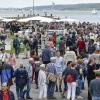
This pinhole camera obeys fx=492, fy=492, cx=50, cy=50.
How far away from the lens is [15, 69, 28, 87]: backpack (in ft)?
54.7

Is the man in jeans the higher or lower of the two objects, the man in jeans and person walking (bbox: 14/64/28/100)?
the higher

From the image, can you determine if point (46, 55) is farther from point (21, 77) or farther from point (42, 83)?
point (21, 77)

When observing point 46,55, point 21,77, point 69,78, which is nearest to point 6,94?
point 21,77

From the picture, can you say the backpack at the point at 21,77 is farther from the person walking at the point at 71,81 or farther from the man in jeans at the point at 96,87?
the man in jeans at the point at 96,87

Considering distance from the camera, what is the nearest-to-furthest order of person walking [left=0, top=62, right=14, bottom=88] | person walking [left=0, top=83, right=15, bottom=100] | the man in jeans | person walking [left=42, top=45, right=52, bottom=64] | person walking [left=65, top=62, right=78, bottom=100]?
person walking [left=0, top=83, right=15, bottom=100]
the man in jeans
person walking [left=65, top=62, right=78, bottom=100]
person walking [left=0, top=62, right=14, bottom=88]
person walking [left=42, top=45, right=52, bottom=64]

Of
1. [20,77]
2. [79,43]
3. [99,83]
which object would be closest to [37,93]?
[20,77]

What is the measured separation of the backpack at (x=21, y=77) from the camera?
16672mm

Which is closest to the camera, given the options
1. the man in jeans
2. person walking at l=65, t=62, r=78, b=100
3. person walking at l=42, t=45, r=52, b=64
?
the man in jeans

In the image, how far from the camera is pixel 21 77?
16.7m

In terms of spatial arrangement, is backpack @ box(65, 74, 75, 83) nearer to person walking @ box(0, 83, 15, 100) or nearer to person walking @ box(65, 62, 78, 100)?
person walking @ box(65, 62, 78, 100)

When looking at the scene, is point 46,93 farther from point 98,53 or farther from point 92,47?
point 92,47

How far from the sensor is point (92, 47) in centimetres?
2558

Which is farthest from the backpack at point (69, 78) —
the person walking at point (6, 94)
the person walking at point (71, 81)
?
the person walking at point (6, 94)

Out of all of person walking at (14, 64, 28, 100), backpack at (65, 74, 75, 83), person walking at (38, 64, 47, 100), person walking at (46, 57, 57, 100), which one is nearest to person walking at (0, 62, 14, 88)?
person walking at (14, 64, 28, 100)
